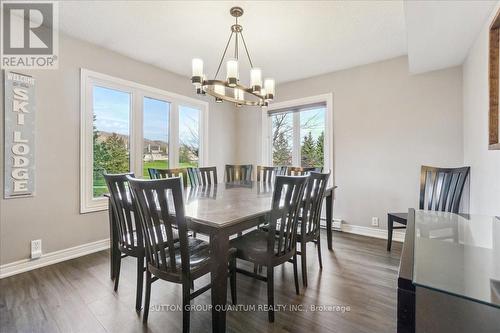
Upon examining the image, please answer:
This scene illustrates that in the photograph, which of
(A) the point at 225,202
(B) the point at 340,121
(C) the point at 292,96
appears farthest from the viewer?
(C) the point at 292,96

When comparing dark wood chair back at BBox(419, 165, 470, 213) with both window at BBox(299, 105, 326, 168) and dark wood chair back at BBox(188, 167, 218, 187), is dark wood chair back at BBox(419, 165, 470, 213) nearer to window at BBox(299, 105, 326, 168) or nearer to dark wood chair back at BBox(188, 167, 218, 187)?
window at BBox(299, 105, 326, 168)

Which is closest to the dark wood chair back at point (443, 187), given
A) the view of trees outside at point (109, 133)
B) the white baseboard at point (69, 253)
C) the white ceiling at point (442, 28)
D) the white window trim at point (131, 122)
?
the white baseboard at point (69, 253)

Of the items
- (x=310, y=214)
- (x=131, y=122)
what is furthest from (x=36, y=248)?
(x=310, y=214)

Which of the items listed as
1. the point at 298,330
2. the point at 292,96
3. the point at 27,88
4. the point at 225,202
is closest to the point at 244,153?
the point at 292,96

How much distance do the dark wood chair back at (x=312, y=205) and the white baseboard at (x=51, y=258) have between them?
2540 mm

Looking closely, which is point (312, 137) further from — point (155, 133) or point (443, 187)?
point (155, 133)

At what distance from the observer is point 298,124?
423 cm

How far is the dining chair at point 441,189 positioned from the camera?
238 cm

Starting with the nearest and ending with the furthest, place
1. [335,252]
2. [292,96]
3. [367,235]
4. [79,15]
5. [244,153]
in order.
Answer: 1. [79,15]
2. [335,252]
3. [367,235]
4. [292,96]
5. [244,153]

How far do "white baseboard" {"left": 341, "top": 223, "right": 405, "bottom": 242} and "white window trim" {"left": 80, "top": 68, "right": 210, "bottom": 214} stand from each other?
2672 millimetres

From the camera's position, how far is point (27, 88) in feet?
7.75

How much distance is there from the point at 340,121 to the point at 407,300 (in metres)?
3.38

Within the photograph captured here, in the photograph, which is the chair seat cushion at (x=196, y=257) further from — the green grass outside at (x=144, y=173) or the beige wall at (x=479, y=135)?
the beige wall at (x=479, y=135)

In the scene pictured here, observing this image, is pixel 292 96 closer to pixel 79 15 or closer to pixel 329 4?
A: pixel 329 4
